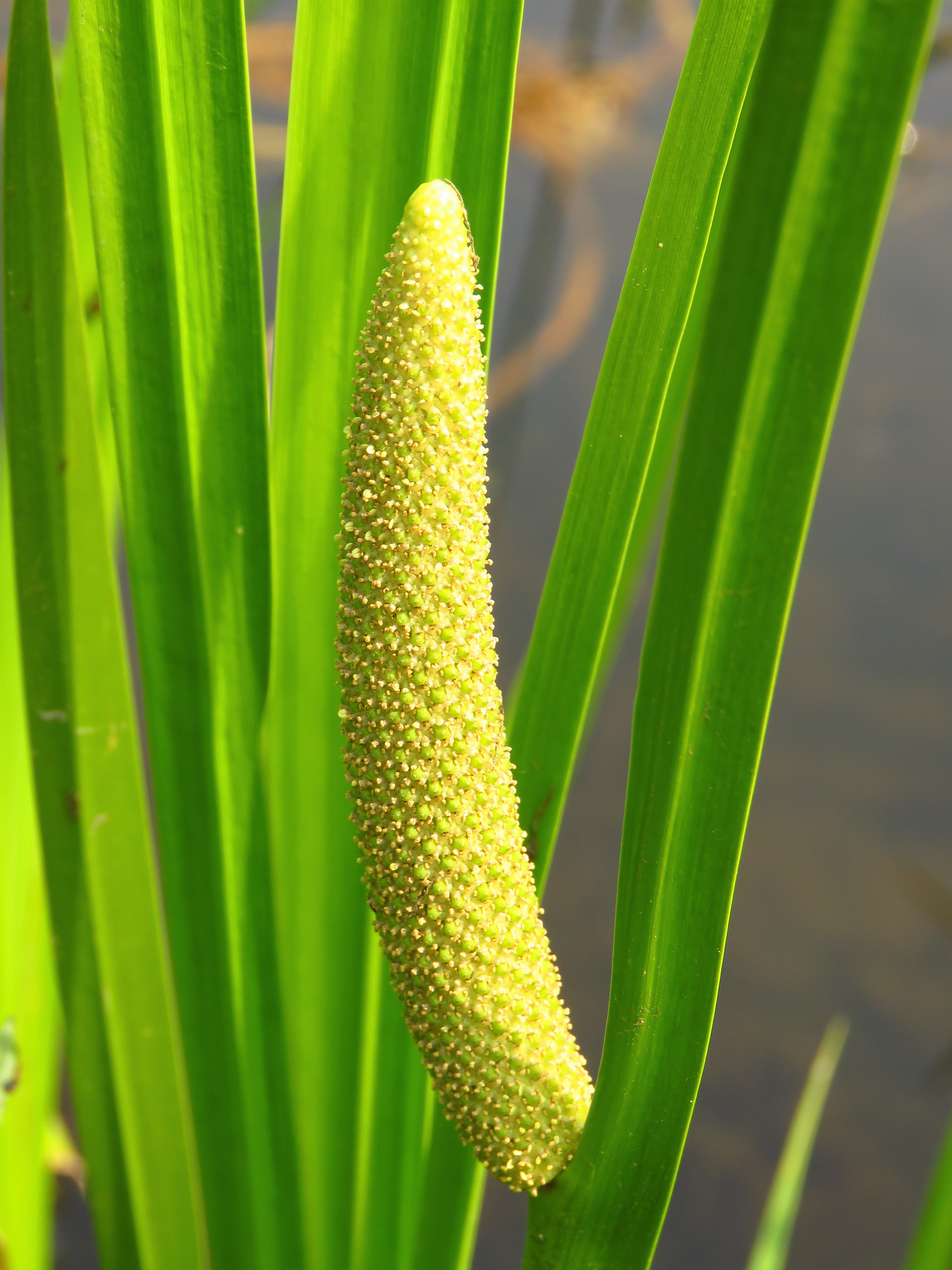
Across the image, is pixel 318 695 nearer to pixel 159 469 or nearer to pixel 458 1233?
pixel 159 469

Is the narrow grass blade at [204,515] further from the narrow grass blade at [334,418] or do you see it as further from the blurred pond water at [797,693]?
the blurred pond water at [797,693]

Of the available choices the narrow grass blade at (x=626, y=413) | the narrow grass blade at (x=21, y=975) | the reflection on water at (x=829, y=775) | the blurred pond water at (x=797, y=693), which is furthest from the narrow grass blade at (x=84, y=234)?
the reflection on water at (x=829, y=775)

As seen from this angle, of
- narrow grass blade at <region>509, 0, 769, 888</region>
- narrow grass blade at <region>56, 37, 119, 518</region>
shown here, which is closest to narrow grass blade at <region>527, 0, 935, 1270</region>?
narrow grass blade at <region>509, 0, 769, 888</region>

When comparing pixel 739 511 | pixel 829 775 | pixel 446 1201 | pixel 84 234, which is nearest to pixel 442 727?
pixel 739 511

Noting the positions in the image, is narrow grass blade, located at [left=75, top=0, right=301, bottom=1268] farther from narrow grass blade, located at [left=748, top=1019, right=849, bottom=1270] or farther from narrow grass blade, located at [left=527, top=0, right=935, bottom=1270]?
narrow grass blade, located at [left=748, top=1019, right=849, bottom=1270]

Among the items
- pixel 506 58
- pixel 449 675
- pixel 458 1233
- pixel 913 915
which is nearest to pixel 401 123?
pixel 506 58

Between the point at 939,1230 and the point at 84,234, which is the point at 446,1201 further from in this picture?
the point at 84,234
